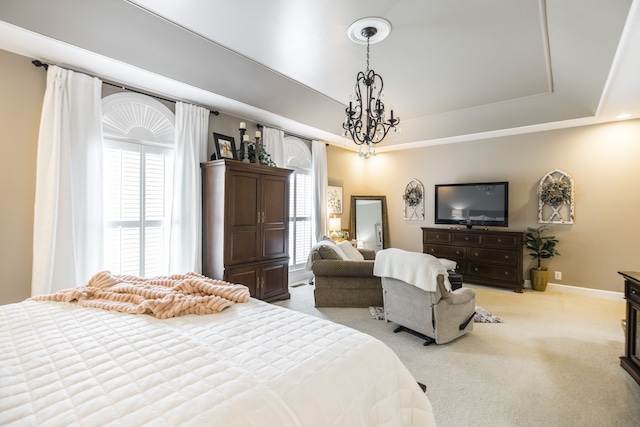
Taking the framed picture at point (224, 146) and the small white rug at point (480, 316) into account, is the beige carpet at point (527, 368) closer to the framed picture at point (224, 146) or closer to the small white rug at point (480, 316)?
the small white rug at point (480, 316)

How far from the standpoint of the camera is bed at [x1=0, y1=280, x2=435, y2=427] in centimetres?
91

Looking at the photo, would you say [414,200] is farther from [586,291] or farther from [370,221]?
[586,291]

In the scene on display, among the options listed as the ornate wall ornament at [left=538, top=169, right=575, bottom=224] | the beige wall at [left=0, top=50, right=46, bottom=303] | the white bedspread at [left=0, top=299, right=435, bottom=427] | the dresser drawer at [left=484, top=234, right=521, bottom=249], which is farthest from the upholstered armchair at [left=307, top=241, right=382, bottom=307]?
the ornate wall ornament at [left=538, top=169, right=575, bottom=224]

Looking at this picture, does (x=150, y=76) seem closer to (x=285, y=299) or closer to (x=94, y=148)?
(x=94, y=148)

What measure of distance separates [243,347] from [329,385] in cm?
44

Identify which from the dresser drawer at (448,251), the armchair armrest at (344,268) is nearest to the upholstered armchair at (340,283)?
the armchair armrest at (344,268)

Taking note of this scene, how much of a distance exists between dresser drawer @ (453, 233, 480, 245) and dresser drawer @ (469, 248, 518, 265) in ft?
0.42

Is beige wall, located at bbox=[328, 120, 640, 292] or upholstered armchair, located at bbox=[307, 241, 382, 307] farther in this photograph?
beige wall, located at bbox=[328, 120, 640, 292]

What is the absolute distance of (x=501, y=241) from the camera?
4961mm

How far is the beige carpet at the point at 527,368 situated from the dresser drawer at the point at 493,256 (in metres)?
0.96

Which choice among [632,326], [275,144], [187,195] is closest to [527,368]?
[632,326]

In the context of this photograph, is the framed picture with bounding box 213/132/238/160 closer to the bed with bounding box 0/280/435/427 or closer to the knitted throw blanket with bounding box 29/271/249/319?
the knitted throw blanket with bounding box 29/271/249/319

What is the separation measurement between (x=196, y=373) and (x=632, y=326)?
11.0 ft

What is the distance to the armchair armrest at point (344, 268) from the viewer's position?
391cm
